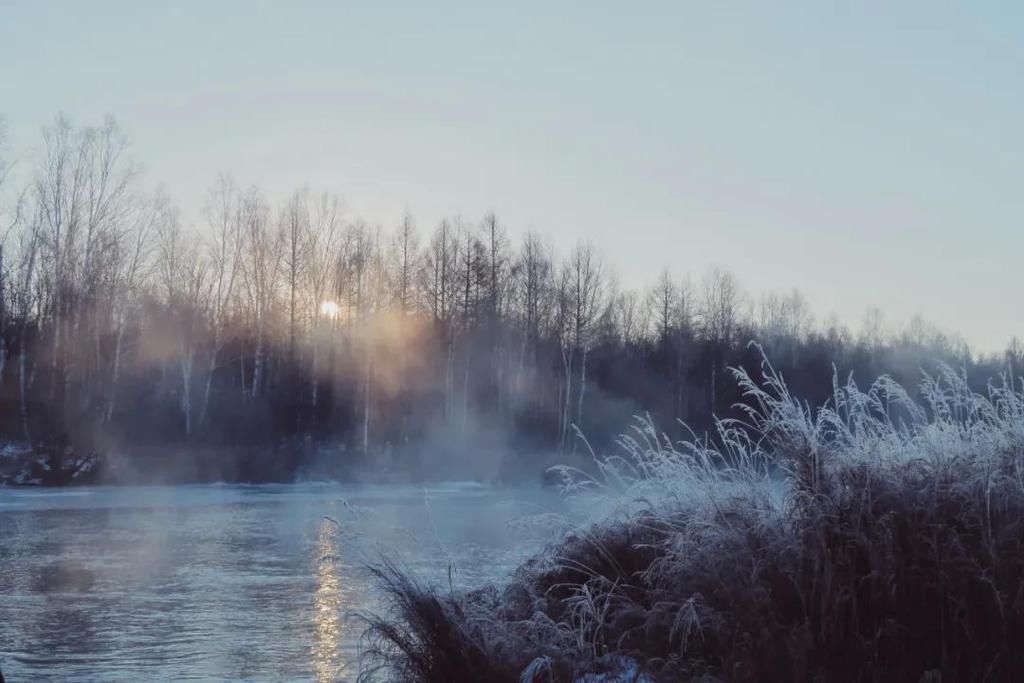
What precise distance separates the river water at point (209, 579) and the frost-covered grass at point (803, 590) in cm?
86

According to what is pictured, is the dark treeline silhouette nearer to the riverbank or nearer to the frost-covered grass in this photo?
the riverbank

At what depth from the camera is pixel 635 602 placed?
7.95 metres

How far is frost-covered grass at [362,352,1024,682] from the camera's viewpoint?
6.56 m

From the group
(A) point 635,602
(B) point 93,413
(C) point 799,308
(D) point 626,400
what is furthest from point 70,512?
(C) point 799,308

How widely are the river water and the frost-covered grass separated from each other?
857 mm

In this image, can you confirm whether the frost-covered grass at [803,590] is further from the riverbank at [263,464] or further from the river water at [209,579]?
the riverbank at [263,464]

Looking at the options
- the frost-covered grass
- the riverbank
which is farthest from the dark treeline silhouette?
the frost-covered grass

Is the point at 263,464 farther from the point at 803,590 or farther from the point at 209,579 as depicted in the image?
the point at 803,590

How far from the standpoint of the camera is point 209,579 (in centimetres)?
1611

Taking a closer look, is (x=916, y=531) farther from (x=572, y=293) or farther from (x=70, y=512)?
(x=572, y=293)

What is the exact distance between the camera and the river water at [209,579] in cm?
982

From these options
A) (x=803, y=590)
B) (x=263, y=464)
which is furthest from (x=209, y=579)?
(x=263, y=464)

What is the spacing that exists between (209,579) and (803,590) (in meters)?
11.5

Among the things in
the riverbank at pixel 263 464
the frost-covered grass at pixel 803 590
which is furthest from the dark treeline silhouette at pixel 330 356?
the frost-covered grass at pixel 803 590
